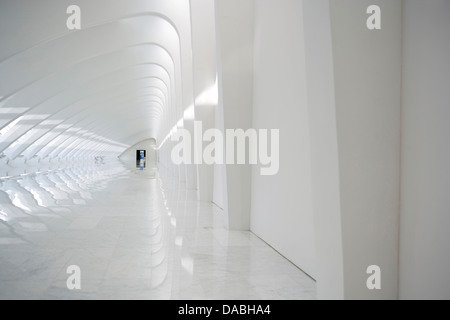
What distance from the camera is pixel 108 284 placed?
523 cm

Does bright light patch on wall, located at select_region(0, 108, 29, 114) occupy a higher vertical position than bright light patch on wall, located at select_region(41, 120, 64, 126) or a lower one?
higher

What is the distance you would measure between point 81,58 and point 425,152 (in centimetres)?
2080

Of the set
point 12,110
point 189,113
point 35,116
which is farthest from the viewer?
point 35,116

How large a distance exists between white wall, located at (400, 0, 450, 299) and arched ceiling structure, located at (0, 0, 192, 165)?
13707 millimetres

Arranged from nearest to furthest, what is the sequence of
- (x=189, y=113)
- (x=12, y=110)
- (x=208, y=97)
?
(x=208, y=97) → (x=189, y=113) → (x=12, y=110)

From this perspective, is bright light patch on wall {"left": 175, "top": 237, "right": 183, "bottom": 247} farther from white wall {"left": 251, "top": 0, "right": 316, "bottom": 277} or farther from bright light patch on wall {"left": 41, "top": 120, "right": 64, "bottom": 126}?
bright light patch on wall {"left": 41, "top": 120, "right": 64, "bottom": 126}

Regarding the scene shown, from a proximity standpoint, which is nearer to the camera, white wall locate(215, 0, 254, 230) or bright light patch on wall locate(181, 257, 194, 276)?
bright light patch on wall locate(181, 257, 194, 276)

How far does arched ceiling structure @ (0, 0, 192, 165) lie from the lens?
50.6ft

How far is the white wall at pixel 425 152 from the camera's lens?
12.2 ft

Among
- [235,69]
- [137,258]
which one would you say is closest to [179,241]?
[137,258]

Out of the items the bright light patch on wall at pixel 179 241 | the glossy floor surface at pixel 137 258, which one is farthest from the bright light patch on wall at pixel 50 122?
the bright light patch on wall at pixel 179 241

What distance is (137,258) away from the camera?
21.7 feet

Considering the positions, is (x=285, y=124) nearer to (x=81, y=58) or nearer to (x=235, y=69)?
(x=235, y=69)

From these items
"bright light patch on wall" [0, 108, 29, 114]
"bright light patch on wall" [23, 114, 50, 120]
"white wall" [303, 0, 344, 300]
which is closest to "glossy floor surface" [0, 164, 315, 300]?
"white wall" [303, 0, 344, 300]
